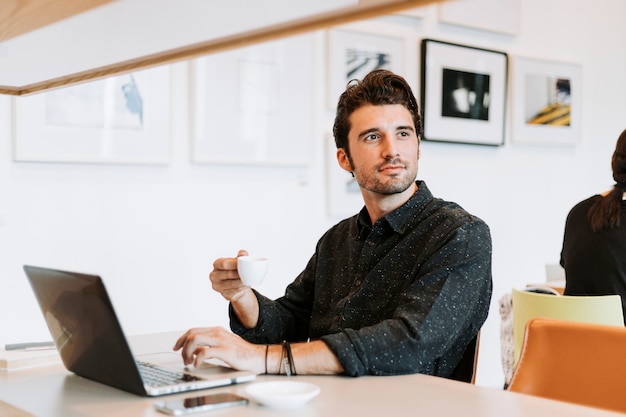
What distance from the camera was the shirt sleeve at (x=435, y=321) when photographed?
171cm

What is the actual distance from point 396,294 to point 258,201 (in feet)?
6.32

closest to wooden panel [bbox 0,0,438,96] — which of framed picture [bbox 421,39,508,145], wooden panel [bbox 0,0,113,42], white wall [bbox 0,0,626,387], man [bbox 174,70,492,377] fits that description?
wooden panel [bbox 0,0,113,42]

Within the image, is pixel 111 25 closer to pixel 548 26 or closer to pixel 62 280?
pixel 62 280

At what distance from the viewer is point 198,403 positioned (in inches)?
56.1

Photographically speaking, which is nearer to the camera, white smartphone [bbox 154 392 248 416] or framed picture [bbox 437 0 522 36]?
white smartphone [bbox 154 392 248 416]

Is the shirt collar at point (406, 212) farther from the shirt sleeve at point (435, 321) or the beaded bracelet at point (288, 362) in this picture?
the beaded bracelet at point (288, 362)

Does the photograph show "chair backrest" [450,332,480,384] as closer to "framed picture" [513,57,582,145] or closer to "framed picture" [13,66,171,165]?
"framed picture" [13,66,171,165]

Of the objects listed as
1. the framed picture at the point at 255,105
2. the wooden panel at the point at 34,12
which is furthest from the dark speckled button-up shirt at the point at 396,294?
the framed picture at the point at 255,105

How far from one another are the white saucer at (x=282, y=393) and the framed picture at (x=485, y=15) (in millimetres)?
3430

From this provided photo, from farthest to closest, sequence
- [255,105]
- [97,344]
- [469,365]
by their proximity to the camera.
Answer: [255,105], [469,365], [97,344]

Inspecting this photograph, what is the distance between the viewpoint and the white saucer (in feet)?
4.53

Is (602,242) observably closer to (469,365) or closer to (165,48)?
(469,365)

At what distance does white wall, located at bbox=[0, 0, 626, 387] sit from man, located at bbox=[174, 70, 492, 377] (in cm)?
130

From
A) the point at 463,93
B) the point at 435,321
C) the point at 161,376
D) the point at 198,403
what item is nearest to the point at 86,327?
the point at 161,376
